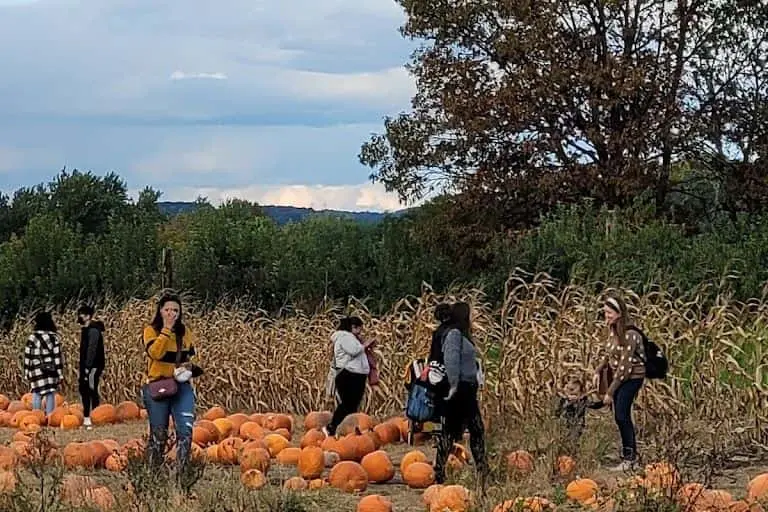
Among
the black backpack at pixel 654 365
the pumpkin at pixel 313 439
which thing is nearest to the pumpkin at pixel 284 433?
the pumpkin at pixel 313 439

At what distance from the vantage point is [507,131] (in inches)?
888

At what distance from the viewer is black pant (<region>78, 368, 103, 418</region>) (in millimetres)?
13297

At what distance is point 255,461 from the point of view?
8.87 m

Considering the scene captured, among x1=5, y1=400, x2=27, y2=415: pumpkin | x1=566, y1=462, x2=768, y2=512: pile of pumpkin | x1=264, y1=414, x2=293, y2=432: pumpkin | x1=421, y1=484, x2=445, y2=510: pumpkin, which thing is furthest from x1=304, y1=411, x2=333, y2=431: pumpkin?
x1=566, y1=462, x2=768, y2=512: pile of pumpkin

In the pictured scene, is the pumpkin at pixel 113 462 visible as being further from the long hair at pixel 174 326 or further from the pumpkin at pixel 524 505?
the pumpkin at pixel 524 505

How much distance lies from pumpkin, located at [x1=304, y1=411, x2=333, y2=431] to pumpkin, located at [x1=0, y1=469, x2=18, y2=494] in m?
3.83

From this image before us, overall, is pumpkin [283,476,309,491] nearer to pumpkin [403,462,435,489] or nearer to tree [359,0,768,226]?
pumpkin [403,462,435,489]

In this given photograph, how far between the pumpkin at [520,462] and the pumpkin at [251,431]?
335cm

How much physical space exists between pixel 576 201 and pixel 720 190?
327 centimetres

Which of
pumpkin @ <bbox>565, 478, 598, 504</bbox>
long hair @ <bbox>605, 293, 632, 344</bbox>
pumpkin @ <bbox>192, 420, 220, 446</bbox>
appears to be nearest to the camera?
pumpkin @ <bbox>565, 478, 598, 504</bbox>

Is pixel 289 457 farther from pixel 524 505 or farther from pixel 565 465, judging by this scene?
pixel 524 505

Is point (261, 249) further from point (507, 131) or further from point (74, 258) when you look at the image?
point (507, 131)

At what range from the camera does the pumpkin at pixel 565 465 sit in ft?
25.8

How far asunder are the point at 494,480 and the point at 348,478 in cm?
162
